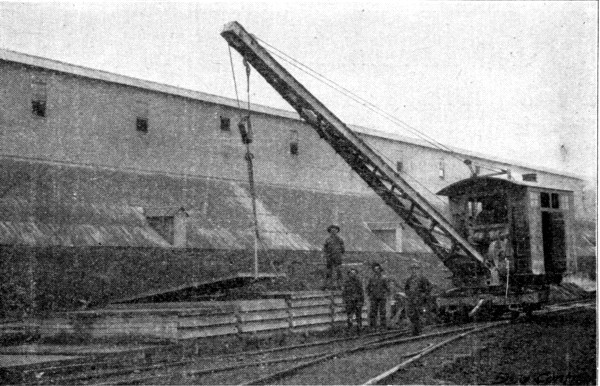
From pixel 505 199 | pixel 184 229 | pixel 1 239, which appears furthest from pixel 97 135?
pixel 505 199

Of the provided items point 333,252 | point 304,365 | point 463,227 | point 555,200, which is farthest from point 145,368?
point 555,200

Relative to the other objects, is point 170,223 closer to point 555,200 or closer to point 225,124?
point 225,124

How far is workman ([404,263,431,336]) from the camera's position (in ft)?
37.2

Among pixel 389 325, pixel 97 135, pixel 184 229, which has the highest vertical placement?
pixel 97 135

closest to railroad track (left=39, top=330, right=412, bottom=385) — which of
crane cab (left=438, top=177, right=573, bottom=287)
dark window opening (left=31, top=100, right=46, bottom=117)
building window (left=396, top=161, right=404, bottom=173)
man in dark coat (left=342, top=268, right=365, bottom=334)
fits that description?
man in dark coat (left=342, top=268, right=365, bottom=334)

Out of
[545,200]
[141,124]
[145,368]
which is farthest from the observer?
[141,124]

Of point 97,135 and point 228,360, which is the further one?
point 97,135

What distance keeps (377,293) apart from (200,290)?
376cm

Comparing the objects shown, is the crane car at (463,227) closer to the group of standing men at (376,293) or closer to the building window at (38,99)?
the group of standing men at (376,293)

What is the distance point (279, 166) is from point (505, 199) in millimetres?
10651

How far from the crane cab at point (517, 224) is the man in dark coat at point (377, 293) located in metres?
2.50

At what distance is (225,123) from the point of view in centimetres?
2141

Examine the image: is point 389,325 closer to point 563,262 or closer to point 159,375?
point 563,262

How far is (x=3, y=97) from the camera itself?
16.1 m
